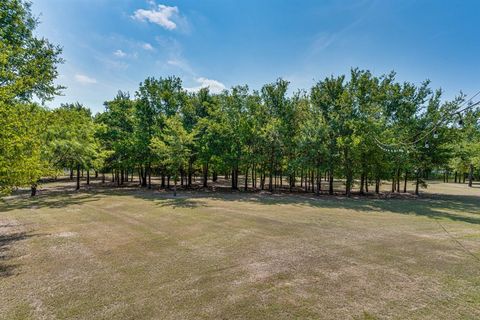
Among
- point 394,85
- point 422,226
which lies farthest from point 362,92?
point 422,226

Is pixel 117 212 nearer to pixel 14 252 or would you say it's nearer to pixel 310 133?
pixel 14 252

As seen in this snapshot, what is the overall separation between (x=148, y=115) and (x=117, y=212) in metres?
18.4

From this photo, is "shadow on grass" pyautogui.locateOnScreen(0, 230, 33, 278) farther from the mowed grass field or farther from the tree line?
the tree line

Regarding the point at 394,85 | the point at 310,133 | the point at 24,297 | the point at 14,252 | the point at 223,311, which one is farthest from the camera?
the point at 394,85

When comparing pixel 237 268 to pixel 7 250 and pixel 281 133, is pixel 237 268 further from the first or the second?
pixel 281 133

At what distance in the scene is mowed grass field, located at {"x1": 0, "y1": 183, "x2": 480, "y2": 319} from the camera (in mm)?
5586

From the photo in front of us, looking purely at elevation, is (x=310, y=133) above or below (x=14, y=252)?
above

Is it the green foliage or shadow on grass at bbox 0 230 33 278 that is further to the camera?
the green foliage

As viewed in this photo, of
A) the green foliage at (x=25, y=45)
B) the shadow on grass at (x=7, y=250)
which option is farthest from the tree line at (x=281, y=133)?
the shadow on grass at (x=7, y=250)

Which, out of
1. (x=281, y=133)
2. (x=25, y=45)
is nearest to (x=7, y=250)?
(x=25, y=45)

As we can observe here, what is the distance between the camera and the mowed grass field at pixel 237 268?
18.3 ft

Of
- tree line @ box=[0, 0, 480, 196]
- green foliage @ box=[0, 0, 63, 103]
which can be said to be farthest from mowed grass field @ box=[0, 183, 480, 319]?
tree line @ box=[0, 0, 480, 196]

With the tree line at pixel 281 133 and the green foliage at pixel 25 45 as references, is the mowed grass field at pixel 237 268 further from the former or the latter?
the tree line at pixel 281 133

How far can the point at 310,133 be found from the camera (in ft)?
86.4
